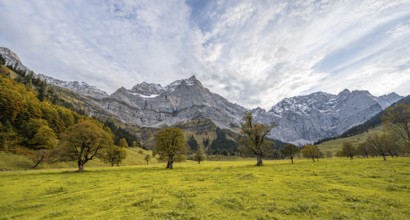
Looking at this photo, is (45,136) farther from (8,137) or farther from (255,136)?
(255,136)

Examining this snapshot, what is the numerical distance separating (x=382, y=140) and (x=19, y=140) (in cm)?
14859

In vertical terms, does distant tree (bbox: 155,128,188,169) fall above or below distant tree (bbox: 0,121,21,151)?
below

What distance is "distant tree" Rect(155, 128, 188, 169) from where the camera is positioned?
2557 inches

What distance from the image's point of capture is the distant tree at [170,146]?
64938mm

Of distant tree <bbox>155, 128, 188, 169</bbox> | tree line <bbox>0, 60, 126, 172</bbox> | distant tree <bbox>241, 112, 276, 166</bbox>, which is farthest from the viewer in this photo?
distant tree <bbox>241, 112, 276, 166</bbox>

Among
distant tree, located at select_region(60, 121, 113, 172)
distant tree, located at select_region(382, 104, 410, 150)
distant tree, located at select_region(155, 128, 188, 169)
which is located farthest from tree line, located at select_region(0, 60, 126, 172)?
distant tree, located at select_region(382, 104, 410, 150)

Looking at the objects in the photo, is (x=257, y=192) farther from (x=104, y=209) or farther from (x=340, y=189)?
(x=104, y=209)

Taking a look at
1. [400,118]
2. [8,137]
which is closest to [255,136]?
[400,118]

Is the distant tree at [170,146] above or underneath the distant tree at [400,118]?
underneath

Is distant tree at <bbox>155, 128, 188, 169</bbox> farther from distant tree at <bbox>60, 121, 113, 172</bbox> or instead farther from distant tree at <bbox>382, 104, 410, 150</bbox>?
distant tree at <bbox>382, 104, 410, 150</bbox>

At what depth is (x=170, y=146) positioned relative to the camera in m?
65.1

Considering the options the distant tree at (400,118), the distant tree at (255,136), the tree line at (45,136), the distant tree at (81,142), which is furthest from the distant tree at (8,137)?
the distant tree at (400,118)

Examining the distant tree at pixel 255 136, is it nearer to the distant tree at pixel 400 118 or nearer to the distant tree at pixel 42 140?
the distant tree at pixel 400 118

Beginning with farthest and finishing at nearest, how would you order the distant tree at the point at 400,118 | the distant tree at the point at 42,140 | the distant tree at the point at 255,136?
the distant tree at the point at 42,140 → the distant tree at the point at 255,136 → the distant tree at the point at 400,118
